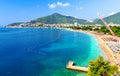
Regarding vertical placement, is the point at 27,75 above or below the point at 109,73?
below

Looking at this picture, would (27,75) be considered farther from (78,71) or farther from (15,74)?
(78,71)

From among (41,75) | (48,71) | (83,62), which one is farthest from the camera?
→ (83,62)

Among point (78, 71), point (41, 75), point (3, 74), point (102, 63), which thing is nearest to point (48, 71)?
point (41, 75)

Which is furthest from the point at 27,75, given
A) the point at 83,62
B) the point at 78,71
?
the point at 83,62

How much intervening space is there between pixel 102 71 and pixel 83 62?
1806 centimetres

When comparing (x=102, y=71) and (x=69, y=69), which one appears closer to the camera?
(x=102, y=71)

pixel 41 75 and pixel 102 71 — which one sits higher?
pixel 102 71

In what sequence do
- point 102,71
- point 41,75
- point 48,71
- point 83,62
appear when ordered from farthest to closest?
point 83,62, point 48,71, point 41,75, point 102,71

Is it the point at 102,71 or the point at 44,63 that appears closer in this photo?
the point at 102,71

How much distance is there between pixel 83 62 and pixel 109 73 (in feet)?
58.9

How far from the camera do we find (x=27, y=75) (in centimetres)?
3525

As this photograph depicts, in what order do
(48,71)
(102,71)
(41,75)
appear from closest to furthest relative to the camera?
(102,71) → (41,75) → (48,71)

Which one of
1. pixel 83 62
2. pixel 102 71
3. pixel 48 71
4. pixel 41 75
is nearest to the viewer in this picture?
pixel 102 71

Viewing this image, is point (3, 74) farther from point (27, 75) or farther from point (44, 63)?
point (44, 63)
